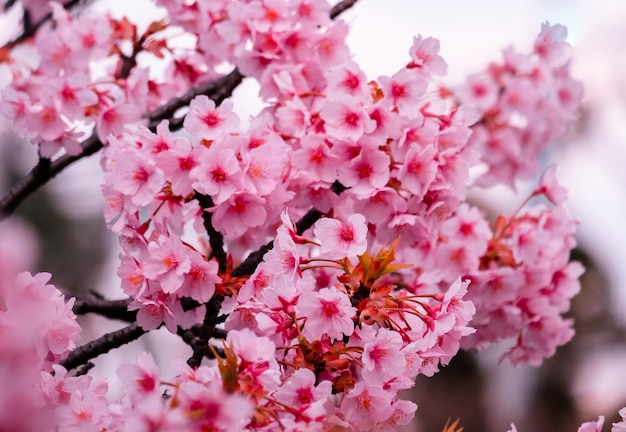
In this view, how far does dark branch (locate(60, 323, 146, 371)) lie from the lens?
1827mm

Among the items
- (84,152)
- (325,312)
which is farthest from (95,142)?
(325,312)

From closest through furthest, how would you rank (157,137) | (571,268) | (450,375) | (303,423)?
(303,423) → (157,137) → (571,268) → (450,375)

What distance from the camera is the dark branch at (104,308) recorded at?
2232 mm

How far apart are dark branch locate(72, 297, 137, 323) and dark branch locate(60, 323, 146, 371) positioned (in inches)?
14.1

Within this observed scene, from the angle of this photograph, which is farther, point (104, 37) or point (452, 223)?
point (104, 37)

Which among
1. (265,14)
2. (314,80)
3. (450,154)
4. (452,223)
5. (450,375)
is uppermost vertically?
(265,14)

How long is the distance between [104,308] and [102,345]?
0.43 metres

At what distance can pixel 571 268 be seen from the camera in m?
2.45

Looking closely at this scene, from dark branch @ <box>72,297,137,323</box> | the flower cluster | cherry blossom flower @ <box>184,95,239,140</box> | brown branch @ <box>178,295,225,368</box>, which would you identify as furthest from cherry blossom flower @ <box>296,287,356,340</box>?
the flower cluster

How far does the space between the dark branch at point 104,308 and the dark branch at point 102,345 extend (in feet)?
1.18

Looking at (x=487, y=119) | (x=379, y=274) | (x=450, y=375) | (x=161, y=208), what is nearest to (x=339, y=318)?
(x=379, y=274)

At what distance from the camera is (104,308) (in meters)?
2.26

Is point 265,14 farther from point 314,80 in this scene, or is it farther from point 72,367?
point 72,367

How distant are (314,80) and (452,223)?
0.60 metres
